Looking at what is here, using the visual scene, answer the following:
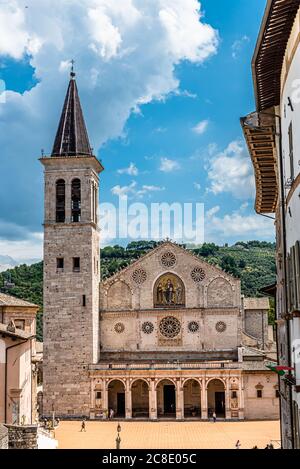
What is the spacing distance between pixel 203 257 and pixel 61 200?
32.6 meters

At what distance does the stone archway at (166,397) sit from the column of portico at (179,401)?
1.84 m

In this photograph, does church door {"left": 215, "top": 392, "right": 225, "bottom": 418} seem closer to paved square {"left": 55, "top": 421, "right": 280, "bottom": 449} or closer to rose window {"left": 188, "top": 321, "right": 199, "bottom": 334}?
paved square {"left": 55, "top": 421, "right": 280, "bottom": 449}

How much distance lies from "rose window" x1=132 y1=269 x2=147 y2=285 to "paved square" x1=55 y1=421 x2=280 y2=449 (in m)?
11.5

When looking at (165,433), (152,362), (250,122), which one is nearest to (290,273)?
(250,122)

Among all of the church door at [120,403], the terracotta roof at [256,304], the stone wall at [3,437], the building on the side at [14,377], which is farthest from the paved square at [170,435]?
the stone wall at [3,437]

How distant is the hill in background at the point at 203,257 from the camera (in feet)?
282

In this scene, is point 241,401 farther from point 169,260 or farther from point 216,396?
point 169,260

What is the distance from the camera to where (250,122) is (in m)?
12.7

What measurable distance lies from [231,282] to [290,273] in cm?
4342

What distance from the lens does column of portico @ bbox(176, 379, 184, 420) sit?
49750 millimetres

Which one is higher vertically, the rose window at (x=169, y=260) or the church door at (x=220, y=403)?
the rose window at (x=169, y=260)

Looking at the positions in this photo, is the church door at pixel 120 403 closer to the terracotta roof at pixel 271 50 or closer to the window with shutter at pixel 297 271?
the terracotta roof at pixel 271 50

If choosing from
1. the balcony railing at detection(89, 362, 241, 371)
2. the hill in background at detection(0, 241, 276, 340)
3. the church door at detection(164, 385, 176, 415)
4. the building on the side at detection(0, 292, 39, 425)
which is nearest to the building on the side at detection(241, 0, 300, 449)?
the building on the side at detection(0, 292, 39, 425)

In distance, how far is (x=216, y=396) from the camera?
172ft
